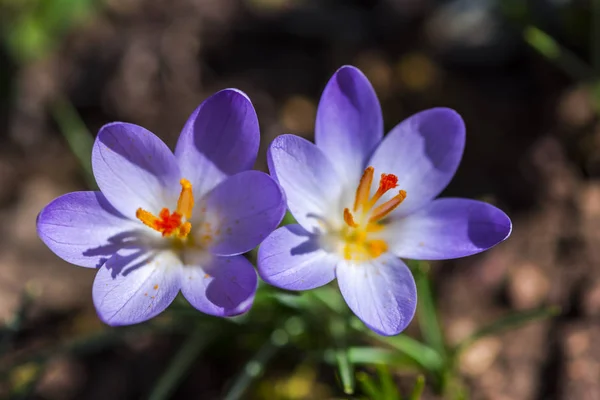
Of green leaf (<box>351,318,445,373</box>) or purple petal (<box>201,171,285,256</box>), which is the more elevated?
purple petal (<box>201,171,285,256</box>)

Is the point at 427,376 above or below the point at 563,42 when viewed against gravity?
below

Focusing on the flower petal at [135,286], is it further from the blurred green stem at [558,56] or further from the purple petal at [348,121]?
the blurred green stem at [558,56]

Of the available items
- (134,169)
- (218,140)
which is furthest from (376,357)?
(134,169)

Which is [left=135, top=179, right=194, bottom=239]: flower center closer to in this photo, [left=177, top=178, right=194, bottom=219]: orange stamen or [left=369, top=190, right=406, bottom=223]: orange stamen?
[left=177, top=178, right=194, bottom=219]: orange stamen

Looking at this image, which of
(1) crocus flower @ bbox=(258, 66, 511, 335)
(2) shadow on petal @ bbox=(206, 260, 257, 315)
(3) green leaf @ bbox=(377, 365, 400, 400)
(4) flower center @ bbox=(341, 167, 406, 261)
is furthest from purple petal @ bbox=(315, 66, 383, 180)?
(3) green leaf @ bbox=(377, 365, 400, 400)

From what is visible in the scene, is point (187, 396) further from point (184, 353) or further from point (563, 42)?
point (563, 42)

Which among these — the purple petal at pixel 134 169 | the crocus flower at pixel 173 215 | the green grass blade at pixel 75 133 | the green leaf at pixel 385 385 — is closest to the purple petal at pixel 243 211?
the crocus flower at pixel 173 215

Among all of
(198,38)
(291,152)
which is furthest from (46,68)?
(291,152)
